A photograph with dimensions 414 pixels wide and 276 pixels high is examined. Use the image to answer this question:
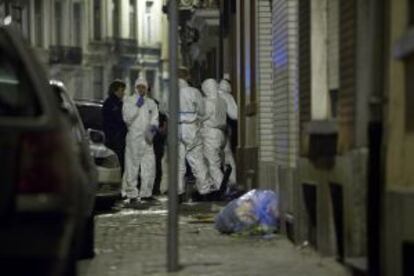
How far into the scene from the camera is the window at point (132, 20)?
217 feet

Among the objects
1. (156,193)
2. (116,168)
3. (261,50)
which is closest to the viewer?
(261,50)

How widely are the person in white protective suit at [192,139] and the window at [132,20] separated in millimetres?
50666

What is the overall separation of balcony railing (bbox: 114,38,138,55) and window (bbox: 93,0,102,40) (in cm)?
110

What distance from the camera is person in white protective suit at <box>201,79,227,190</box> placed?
16.0 m

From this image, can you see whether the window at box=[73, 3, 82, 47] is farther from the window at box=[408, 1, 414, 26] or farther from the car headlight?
the window at box=[408, 1, 414, 26]

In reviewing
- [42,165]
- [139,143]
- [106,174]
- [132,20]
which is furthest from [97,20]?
[42,165]

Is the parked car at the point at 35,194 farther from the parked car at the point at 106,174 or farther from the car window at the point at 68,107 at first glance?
the parked car at the point at 106,174

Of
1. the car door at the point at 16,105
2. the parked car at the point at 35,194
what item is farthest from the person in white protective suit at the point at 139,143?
the parked car at the point at 35,194

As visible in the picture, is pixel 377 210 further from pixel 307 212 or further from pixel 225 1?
pixel 225 1

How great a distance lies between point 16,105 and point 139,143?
1106 cm

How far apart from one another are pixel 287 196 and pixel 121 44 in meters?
55.0

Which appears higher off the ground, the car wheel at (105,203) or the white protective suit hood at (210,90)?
the white protective suit hood at (210,90)

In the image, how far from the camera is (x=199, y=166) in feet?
52.2

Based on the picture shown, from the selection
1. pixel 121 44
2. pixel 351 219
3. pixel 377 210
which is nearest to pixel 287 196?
pixel 351 219
